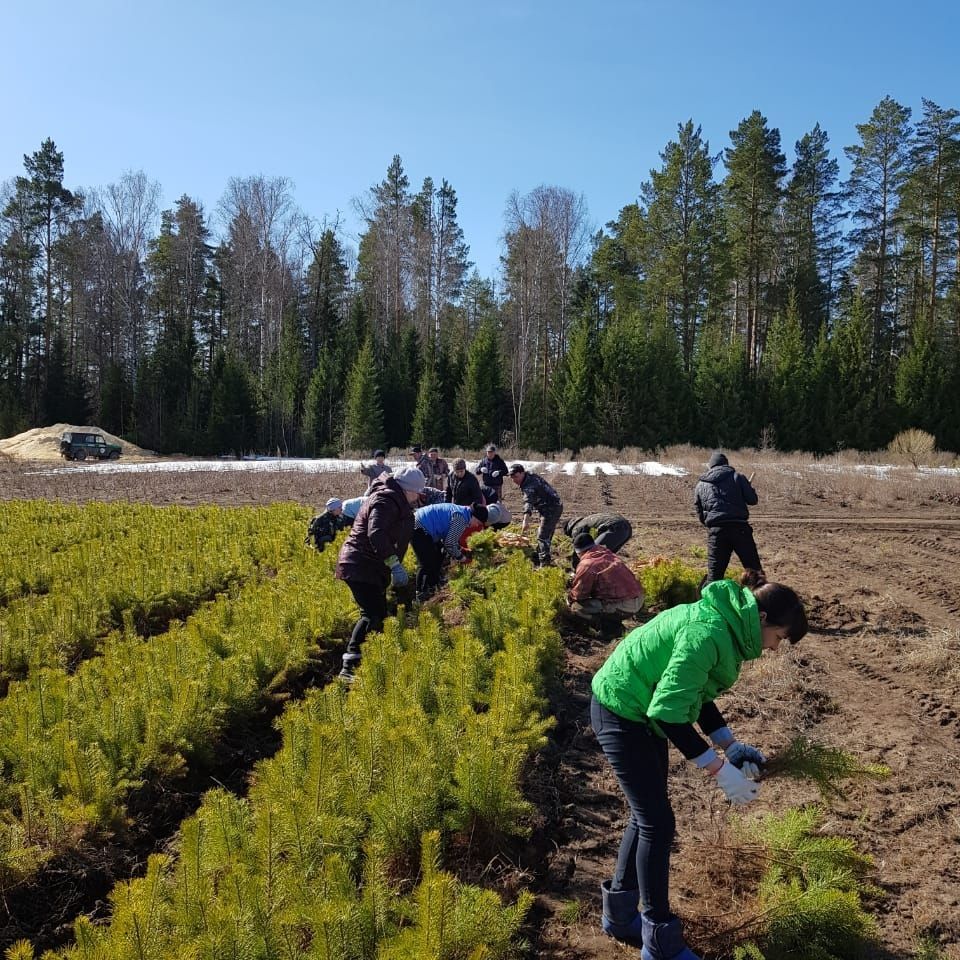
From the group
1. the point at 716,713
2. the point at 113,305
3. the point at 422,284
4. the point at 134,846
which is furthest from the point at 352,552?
the point at 113,305

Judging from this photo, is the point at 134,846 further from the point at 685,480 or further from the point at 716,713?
the point at 685,480

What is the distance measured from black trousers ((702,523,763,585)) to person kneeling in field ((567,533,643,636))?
0.99 metres

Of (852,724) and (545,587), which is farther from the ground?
(545,587)

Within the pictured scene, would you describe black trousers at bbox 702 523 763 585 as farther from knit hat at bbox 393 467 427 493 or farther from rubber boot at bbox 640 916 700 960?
rubber boot at bbox 640 916 700 960

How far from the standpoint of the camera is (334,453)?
38500 mm

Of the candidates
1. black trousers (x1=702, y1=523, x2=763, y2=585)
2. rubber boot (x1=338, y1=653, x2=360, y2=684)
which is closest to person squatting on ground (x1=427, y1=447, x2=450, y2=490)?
black trousers (x1=702, y1=523, x2=763, y2=585)

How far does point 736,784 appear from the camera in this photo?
257 cm

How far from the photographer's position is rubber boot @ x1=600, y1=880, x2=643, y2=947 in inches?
111

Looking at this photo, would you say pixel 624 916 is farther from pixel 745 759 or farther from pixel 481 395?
pixel 481 395

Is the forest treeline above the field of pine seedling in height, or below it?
above

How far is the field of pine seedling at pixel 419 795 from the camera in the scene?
8.33 ft

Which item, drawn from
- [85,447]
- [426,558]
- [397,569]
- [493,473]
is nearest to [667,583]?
[426,558]

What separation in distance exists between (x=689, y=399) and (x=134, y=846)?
3493cm

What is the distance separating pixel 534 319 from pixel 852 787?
36.5 m
